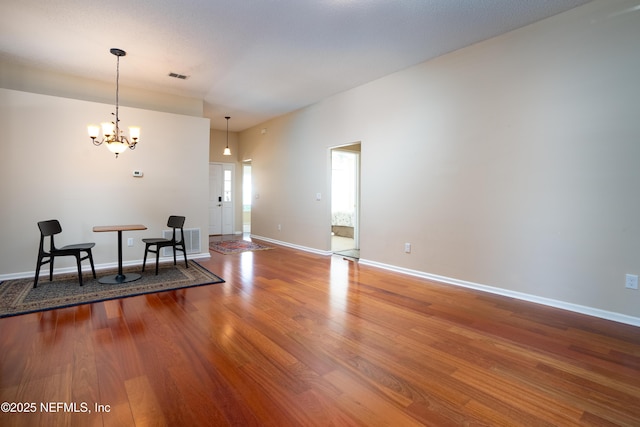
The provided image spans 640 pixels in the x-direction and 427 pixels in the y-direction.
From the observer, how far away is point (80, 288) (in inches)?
145

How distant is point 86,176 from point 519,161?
19.3 feet

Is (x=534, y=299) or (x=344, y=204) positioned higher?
(x=344, y=204)

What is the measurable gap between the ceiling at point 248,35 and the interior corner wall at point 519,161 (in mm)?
338

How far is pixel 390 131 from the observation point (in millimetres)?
4754

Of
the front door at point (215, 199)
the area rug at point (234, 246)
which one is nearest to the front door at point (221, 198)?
the front door at point (215, 199)

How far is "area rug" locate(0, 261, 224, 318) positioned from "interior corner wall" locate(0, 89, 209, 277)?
0.59 metres

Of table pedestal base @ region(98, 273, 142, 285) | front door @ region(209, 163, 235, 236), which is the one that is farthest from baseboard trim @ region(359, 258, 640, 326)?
front door @ region(209, 163, 235, 236)

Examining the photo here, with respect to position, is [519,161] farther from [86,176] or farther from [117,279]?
[86,176]

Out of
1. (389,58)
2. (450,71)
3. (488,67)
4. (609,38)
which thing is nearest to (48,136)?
(389,58)

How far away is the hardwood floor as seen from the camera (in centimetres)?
163

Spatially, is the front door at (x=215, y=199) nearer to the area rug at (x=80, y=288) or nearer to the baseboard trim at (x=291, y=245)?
the baseboard trim at (x=291, y=245)

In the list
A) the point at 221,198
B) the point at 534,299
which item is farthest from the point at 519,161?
→ the point at 221,198

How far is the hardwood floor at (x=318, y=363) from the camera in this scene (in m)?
1.63

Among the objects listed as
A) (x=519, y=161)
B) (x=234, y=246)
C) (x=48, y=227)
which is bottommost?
(x=234, y=246)
